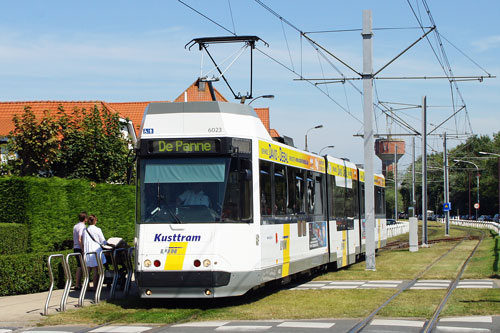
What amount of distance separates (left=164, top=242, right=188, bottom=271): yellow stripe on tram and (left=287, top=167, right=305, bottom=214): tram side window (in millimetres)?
3485

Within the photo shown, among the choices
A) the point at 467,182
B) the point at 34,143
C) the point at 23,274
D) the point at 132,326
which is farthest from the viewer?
the point at 467,182

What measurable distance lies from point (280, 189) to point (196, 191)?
262cm

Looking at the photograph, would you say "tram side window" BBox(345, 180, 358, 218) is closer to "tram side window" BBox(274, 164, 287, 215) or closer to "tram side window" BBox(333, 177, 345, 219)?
"tram side window" BBox(333, 177, 345, 219)

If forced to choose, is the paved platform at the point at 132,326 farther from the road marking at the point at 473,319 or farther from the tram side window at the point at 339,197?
the tram side window at the point at 339,197

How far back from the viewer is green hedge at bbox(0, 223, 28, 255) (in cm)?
1878

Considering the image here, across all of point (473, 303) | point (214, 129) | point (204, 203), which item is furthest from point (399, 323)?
point (214, 129)

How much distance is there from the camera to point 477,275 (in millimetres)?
19922

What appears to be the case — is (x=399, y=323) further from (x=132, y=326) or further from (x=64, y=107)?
(x=64, y=107)

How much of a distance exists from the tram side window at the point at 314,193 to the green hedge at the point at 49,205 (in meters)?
6.40

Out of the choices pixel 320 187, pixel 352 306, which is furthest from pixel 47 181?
pixel 352 306

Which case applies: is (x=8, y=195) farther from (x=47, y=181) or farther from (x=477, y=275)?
(x=477, y=275)

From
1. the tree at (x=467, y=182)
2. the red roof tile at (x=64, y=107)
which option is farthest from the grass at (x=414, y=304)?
the tree at (x=467, y=182)

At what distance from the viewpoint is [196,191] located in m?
13.5

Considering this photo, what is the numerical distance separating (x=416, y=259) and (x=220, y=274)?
15.4 meters
